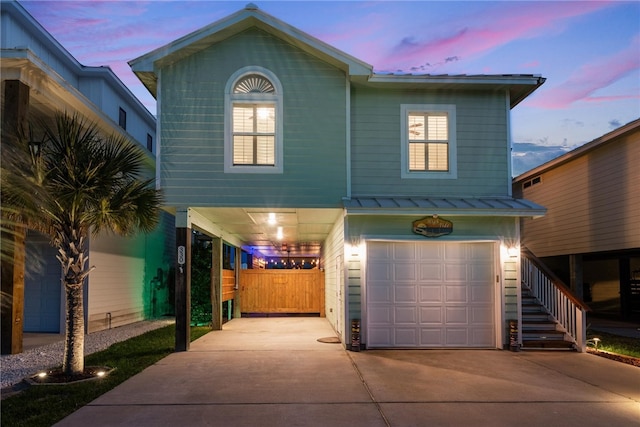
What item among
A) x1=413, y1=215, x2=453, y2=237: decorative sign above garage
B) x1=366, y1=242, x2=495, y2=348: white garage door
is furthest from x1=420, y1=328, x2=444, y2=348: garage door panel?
x1=413, y1=215, x2=453, y2=237: decorative sign above garage

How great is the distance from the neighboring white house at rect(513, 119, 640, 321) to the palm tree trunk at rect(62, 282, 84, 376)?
13.5 m

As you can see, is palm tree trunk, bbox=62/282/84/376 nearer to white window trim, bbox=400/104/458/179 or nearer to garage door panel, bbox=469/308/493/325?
white window trim, bbox=400/104/458/179

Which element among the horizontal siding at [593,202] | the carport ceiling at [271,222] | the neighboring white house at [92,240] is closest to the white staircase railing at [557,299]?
the horizontal siding at [593,202]

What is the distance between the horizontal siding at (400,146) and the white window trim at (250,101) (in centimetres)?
155

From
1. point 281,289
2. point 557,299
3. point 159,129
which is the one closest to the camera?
point 159,129

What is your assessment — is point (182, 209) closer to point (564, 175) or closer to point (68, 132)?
point (68, 132)

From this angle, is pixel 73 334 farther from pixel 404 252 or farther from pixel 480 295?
pixel 480 295

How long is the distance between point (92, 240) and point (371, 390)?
28.0 feet

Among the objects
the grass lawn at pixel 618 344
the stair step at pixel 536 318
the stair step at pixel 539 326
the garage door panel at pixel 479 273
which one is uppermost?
the garage door panel at pixel 479 273

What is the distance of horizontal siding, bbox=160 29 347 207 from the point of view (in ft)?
34.4

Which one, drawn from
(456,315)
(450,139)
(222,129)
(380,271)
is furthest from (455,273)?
(222,129)

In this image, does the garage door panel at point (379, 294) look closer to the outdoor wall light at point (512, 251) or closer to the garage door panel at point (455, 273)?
the garage door panel at point (455, 273)

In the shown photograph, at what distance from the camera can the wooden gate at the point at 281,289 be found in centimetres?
1850

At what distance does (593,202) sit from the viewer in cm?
1598
